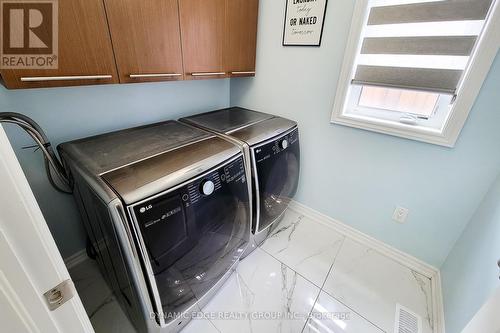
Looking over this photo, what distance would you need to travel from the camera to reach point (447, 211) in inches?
48.9

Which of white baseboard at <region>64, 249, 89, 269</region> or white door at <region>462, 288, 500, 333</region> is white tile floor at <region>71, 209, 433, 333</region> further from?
white door at <region>462, 288, 500, 333</region>

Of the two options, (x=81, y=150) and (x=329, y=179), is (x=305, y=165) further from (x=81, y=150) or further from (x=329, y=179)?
(x=81, y=150)

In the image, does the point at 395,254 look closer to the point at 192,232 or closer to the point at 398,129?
the point at 398,129

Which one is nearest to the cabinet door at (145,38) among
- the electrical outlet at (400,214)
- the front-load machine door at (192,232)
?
the front-load machine door at (192,232)

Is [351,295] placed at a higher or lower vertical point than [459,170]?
lower

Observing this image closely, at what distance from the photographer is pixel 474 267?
978 mm

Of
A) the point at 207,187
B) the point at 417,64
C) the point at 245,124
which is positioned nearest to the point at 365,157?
the point at 417,64

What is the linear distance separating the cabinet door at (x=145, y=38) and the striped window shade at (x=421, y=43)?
1.07 meters

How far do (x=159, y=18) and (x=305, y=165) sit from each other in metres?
1.34

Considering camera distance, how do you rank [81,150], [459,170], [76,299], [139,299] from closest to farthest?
1. [76,299]
2. [139,299]
3. [81,150]
4. [459,170]

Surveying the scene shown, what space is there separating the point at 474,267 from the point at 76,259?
215cm

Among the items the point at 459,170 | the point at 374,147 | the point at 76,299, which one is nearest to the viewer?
the point at 76,299

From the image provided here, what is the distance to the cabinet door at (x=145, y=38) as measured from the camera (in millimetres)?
889

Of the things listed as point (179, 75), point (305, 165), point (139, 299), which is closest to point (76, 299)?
point (139, 299)
